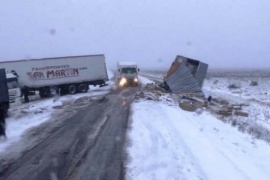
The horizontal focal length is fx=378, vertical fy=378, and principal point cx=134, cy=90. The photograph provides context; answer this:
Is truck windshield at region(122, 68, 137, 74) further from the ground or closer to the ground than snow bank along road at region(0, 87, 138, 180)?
further from the ground

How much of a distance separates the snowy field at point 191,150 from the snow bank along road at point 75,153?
0.53m

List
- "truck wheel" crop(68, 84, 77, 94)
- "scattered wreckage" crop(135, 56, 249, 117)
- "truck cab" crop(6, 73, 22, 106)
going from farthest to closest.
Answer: "truck wheel" crop(68, 84, 77, 94) < "scattered wreckage" crop(135, 56, 249, 117) < "truck cab" crop(6, 73, 22, 106)

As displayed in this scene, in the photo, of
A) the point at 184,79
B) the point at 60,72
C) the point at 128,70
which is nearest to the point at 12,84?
the point at 60,72

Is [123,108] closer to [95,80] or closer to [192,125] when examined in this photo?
[192,125]

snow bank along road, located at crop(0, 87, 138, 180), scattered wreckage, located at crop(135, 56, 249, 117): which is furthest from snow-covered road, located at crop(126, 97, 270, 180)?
scattered wreckage, located at crop(135, 56, 249, 117)

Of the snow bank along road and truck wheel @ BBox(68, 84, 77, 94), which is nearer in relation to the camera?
the snow bank along road

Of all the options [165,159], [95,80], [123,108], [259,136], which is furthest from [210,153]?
[95,80]

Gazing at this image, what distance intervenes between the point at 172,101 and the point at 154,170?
1830 cm

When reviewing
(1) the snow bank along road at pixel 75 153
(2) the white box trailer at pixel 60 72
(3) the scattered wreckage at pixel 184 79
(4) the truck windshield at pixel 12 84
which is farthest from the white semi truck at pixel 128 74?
(1) the snow bank along road at pixel 75 153

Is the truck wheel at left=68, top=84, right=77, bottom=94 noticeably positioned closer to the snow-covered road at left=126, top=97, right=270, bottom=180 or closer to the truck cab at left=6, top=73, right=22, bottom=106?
the truck cab at left=6, top=73, right=22, bottom=106

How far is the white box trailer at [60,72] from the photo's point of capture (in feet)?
113

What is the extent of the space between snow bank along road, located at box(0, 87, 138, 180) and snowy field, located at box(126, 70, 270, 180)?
1.75ft

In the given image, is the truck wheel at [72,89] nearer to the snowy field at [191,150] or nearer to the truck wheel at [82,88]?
the truck wheel at [82,88]

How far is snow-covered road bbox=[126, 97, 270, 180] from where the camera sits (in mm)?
9367
